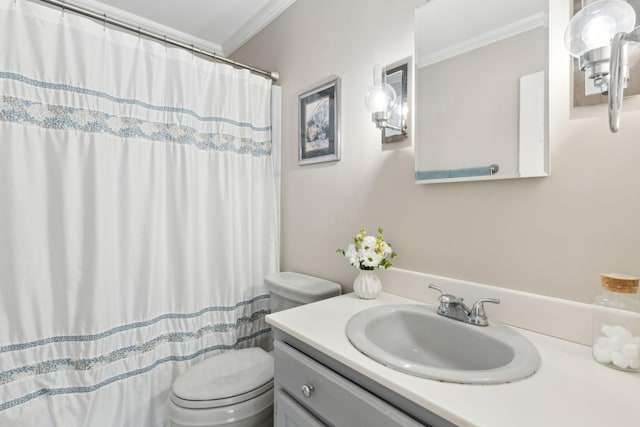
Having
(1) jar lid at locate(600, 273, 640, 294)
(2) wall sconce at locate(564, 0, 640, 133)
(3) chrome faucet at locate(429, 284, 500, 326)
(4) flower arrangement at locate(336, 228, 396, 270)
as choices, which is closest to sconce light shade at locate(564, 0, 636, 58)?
(2) wall sconce at locate(564, 0, 640, 133)

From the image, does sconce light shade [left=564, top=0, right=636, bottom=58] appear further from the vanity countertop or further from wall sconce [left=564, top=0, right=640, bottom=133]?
A: the vanity countertop

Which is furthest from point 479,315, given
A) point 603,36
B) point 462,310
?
point 603,36

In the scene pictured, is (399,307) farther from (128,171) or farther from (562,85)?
(128,171)

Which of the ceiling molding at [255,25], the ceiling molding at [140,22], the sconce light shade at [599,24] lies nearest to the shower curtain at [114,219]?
the ceiling molding at [255,25]

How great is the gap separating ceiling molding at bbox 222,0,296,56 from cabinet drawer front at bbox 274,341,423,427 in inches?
72.7

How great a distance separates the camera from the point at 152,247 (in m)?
1.40

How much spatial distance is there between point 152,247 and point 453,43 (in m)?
1.50

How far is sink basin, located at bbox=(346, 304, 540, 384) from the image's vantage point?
65cm

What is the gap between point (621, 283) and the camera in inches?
26.3

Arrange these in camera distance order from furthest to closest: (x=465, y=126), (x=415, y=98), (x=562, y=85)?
(x=415, y=98), (x=465, y=126), (x=562, y=85)

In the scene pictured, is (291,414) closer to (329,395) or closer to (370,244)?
(329,395)

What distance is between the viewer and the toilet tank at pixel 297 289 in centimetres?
134

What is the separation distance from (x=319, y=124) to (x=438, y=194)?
741 millimetres

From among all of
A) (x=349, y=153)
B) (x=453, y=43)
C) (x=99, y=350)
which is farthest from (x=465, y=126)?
(x=99, y=350)
